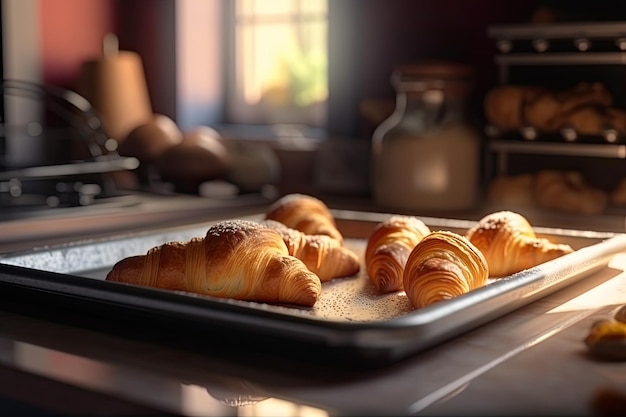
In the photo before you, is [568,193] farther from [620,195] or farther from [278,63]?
[278,63]

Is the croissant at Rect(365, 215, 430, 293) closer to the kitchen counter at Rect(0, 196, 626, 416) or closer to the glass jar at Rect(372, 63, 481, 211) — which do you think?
the kitchen counter at Rect(0, 196, 626, 416)

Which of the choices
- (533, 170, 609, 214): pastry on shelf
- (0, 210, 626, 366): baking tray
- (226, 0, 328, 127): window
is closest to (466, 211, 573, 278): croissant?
(0, 210, 626, 366): baking tray

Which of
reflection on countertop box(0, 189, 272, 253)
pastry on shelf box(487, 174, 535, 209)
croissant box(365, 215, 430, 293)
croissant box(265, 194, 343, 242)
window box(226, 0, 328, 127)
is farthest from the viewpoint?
window box(226, 0, 328, 127)

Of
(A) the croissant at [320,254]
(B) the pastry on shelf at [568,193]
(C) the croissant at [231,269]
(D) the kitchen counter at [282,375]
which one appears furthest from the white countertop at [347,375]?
(B) the pastry on shelf at [568,193]

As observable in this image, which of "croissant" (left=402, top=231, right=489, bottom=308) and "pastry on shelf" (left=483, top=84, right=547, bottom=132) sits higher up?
"pastry on shelf" (left=483, top=84, right=547, bottom=132)

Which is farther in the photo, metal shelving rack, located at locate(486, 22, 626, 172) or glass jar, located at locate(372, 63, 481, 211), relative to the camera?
glass jar, located at locate(372, 63, 481, 211)

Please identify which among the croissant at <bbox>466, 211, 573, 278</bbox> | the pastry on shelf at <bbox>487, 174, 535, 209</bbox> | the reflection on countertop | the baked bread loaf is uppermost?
the baked bread loaf
